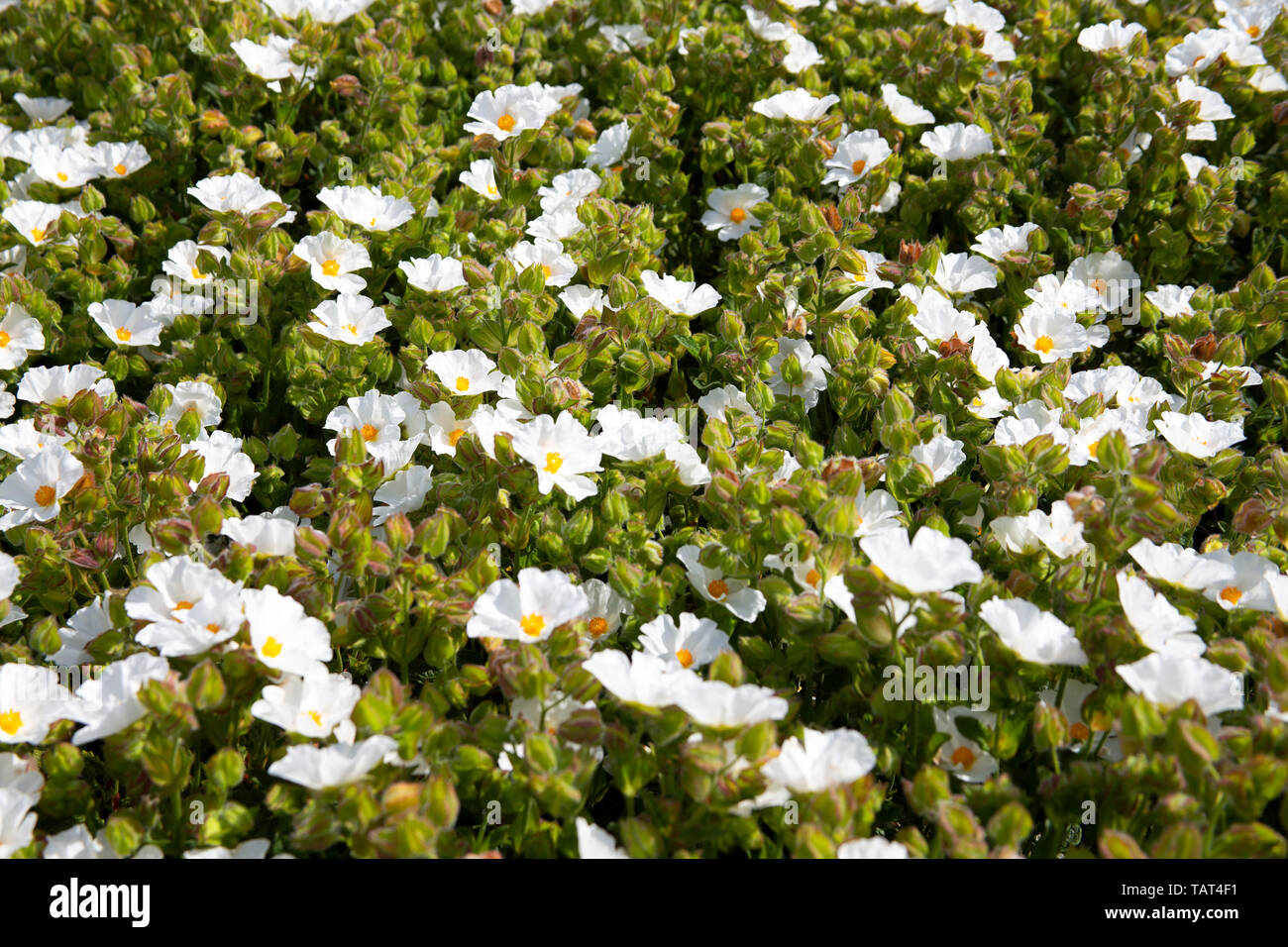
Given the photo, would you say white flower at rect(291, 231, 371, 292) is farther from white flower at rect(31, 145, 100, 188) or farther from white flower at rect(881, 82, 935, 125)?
white flower at rect(881, 82, 935, 125)

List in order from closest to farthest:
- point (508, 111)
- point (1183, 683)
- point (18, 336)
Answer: point (1183, 683) → point (18, 336) → point (508, 111)

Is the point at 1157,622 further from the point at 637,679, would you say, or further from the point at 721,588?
the point at 637,679

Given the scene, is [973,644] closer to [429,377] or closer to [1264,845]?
[1264,845]

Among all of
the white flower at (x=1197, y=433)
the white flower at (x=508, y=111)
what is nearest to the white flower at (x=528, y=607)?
the white flower at (x=1197, y=433)

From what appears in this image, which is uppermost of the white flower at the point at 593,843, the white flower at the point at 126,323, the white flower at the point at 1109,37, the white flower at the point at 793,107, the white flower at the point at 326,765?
the white flower at the point at 1109,37

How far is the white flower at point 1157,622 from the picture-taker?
1986mm

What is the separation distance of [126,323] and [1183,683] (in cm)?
253

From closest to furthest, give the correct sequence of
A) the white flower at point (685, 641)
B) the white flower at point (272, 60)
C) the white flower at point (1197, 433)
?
the white flower at point (685, 641) < the white flower at point (1197, 433) < the white flower at point (272, 60)

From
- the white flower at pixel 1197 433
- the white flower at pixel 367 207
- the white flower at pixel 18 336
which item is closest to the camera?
the white flower at pixel 1197 433

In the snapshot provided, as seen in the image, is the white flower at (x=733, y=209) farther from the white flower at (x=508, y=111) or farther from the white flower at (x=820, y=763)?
the white flower at (x=820, y=763)

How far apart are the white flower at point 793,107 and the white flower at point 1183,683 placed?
200 cm

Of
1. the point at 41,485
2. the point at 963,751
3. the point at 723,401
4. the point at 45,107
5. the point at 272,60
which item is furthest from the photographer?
Result: the point at 45,107

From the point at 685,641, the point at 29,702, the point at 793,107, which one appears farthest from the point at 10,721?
the point at 793,107

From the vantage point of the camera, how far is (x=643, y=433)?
94.7 inches
